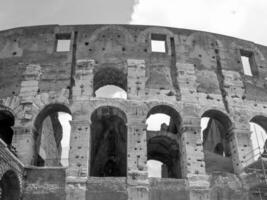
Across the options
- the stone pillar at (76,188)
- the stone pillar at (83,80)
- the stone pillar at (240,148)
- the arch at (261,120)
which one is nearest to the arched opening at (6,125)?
the stone pillar at (83,80)

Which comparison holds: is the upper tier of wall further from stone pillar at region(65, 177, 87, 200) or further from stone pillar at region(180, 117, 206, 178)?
stone pillar at region(65, 177, 87, 200)

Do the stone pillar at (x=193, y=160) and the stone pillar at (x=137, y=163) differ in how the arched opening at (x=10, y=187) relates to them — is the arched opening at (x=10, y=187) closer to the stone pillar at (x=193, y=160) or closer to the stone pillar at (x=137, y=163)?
the stone pillar at (x=137, y=163)

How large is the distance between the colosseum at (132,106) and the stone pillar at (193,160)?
4 centimetres

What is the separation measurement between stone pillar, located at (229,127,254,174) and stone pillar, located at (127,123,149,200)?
12.0 ft

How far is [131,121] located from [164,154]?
477 centimetres

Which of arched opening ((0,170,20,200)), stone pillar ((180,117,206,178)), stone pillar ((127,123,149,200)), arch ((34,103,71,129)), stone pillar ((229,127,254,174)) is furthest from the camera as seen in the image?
arch ((34,103,71,129))

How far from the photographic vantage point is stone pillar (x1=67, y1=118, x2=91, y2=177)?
11531 mm

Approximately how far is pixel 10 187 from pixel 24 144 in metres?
1.61

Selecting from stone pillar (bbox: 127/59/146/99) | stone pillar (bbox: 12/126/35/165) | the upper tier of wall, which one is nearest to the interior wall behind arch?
stone pillar (bbox: 12/126/35/165)

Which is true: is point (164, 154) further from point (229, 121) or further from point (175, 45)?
point (175, 45)

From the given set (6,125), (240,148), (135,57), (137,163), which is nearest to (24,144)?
(6,125)

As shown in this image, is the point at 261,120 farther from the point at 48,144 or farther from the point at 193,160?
the point at 48,144

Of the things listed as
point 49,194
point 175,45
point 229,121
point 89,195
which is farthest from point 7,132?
point 229,121

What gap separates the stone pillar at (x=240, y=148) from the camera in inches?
496
